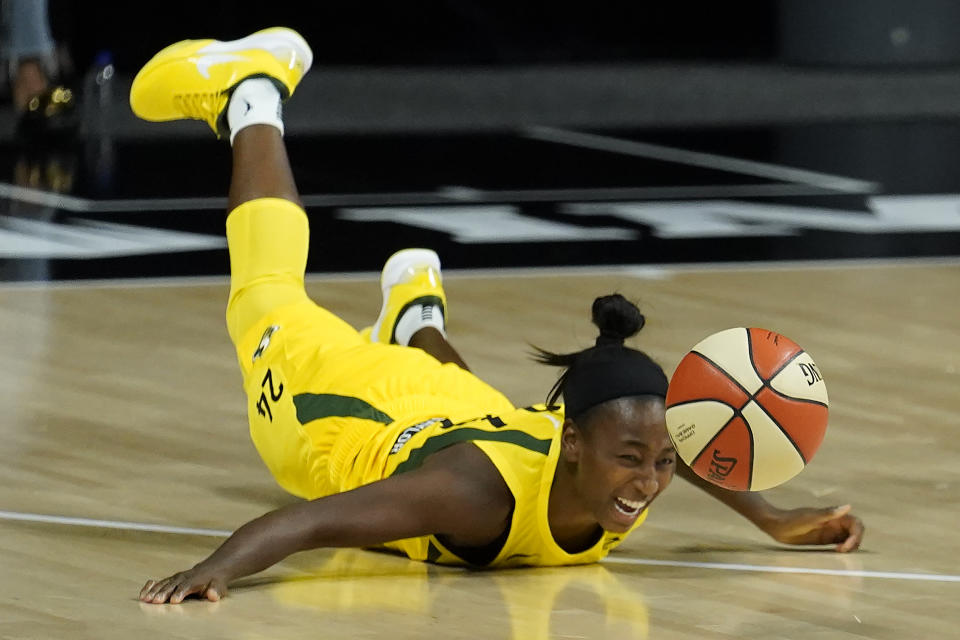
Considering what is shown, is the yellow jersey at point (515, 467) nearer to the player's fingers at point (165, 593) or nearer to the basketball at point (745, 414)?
the basketball at point (745, 414)

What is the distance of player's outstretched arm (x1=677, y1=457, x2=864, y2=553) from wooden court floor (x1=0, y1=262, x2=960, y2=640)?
0.05 meters

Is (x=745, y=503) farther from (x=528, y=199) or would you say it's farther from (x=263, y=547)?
(x=528, y=199)

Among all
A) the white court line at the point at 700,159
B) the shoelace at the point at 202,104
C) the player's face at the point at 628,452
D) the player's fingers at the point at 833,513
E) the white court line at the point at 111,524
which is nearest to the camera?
the player's face at the point at 628,452

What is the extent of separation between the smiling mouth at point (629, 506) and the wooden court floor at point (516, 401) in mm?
217

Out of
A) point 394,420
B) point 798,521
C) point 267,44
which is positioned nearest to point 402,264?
point 267,44

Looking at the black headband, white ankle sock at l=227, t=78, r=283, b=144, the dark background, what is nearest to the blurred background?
the dark background

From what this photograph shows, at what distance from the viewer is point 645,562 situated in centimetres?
546

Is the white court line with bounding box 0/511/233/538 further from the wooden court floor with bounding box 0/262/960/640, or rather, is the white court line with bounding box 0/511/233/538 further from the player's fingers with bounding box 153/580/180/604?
the player's fingers with bounding box 153/580/180/604

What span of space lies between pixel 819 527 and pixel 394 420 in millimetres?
1210

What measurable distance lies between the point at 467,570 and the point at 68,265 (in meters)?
4.85

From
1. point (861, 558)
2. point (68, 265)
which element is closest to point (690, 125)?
point (68, 265)

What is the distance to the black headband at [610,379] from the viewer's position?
496 centimetres

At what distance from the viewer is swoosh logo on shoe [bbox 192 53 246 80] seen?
697 centimetres

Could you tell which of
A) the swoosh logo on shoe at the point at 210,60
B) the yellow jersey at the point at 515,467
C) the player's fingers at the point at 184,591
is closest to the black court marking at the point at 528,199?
the swoosh logo on shoe at the point at 210,60
